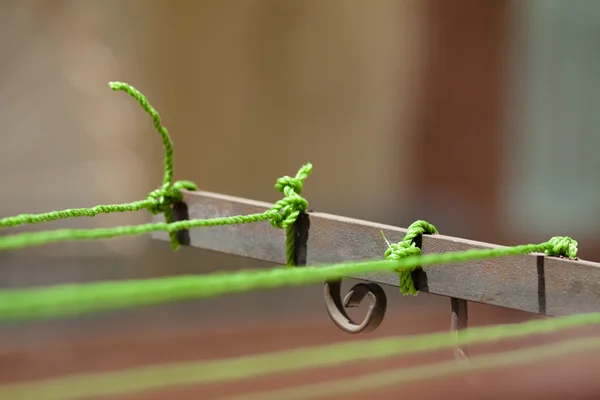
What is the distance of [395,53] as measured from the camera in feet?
7.44

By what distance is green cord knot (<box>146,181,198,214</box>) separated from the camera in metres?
0.65

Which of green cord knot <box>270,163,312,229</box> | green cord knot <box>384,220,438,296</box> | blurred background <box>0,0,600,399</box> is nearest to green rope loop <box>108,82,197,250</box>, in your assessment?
green cord knot <box>270,163,312,229</box>

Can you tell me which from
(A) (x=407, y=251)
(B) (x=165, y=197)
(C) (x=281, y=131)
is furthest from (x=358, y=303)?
(C) (x=281, y=131)

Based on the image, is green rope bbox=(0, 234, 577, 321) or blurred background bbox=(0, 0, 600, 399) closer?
green rope bbox=(0, 234, 577, 321)

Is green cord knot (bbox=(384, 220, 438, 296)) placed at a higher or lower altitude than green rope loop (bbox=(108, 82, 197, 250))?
lower

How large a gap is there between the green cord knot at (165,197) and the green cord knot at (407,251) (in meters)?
0.22

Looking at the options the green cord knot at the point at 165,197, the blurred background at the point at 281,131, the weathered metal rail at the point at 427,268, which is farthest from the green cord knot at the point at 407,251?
the blurred background at the point at 281,131

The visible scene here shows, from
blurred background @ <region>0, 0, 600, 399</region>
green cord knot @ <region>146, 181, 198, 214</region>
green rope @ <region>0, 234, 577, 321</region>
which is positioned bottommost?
green rope @ <region>0, 234, 577, 321</region>

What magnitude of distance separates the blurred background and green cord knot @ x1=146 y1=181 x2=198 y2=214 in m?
1.05

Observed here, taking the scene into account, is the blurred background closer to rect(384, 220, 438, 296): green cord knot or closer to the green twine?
the green twine

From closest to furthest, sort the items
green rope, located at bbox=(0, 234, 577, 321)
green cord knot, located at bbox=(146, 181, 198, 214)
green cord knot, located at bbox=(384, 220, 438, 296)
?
1. green rope, located at bbox=(0, 234, 577, 321)
2. green cord knot, located at bbox=(384, 220, 438, 296)
3. green cord knot, located at bbox=(146, 181, 198, 214)

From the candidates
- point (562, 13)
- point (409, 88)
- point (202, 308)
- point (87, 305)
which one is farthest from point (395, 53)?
point (87, 305)

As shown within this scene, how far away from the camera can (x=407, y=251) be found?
19.5 inches

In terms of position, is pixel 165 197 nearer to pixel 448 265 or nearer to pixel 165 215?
pixel 165 215
